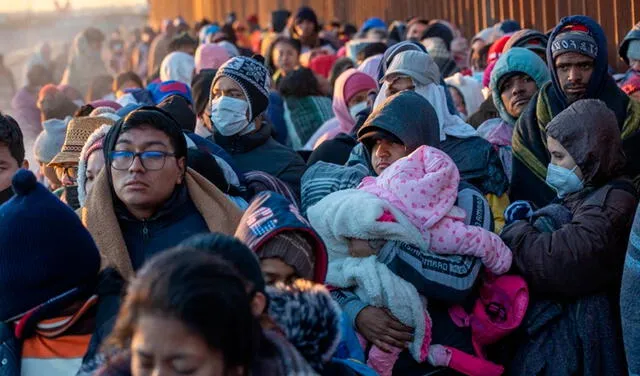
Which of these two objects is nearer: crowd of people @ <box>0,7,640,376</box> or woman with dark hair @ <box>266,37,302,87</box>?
crowd of people @ <box>0,7,640,376</box>

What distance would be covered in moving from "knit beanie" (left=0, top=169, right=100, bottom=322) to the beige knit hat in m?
2.47

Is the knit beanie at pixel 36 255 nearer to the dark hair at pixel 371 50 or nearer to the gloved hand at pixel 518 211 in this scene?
the gloved hand at pixel 518 211

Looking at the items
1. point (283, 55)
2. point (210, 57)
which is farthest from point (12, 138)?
point (283, 55)

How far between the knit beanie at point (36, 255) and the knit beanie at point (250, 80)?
3245 millimetres

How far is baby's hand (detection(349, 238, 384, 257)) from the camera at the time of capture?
5.29 metres

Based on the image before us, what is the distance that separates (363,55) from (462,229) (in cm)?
663

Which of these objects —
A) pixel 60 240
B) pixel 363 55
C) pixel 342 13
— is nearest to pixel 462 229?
pixel 60 240

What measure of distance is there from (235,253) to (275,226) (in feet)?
2.15

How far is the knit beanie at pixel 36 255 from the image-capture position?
4.18 meters

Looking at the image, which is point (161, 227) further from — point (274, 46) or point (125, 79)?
point (274, 46)

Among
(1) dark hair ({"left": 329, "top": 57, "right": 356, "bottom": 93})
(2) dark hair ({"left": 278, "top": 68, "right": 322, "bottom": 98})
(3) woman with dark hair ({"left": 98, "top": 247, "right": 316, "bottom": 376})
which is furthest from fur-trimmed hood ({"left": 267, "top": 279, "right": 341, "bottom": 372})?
(1) dark hair ({"left": 329, "top": 57, "right": 356, "bottom": 93})

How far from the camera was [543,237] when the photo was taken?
548 cm

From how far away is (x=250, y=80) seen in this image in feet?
24.6

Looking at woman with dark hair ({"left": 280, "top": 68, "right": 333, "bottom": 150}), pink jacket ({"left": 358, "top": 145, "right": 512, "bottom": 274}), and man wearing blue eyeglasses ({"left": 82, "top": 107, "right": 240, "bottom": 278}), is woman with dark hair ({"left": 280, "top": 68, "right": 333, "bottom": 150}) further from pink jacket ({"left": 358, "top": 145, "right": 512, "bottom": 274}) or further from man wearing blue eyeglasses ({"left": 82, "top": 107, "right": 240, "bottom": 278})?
man wearing blue eyeglasses ({"left": 82, "top": 107, "right": 240, "bottom": 278})
